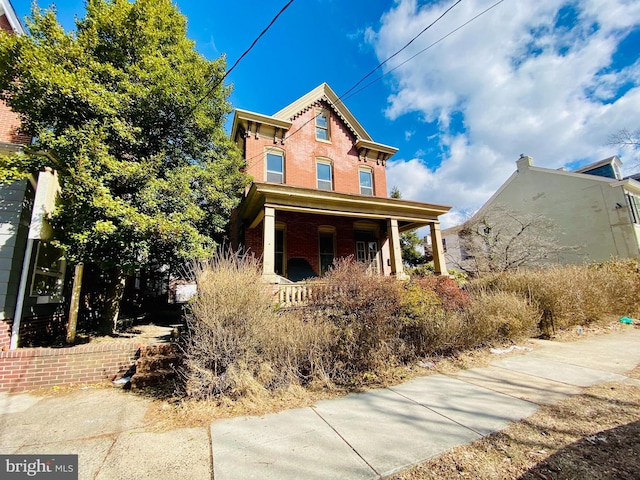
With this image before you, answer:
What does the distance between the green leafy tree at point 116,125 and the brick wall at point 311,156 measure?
14.7ft

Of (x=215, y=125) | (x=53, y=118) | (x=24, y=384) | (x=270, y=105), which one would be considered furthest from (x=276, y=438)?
(x=270, y=105)

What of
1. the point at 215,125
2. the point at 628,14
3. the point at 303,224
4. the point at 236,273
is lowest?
the point at 236,273

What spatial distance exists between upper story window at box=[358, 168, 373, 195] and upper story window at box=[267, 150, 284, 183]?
434 cm

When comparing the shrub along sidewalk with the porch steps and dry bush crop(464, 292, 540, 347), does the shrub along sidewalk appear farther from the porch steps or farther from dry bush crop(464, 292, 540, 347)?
the porch steps

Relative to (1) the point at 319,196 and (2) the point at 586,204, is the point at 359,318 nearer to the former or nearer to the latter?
(1) the point at 319,196

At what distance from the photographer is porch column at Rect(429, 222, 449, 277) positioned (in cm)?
1109

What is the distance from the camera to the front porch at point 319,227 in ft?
29.8

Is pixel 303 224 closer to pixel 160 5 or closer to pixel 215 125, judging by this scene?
pixel 215 125

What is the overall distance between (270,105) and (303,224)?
5547 millimetres

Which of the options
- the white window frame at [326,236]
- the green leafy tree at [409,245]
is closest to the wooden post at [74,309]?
the white window frame at [326,236]

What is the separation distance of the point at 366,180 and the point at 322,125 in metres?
3.70

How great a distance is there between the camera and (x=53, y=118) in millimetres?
5809

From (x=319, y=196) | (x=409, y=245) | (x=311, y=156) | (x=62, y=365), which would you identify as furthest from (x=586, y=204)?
(x=62, y=365)

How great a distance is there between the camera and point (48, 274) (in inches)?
268
